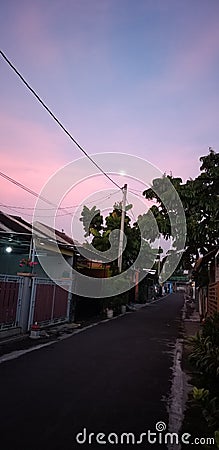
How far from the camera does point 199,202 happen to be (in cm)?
1070

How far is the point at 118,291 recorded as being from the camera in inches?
776

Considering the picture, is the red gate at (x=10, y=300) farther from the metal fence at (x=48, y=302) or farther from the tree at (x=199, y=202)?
the tree at (x=199, y=202)

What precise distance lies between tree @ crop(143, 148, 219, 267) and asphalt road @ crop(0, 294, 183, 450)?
→ 3.88 metres

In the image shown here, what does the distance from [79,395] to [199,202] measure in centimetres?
723

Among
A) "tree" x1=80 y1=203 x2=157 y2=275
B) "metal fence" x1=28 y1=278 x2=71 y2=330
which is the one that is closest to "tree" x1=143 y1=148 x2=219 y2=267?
"metal fence" x1=28 y1=278 x2=71 y2=330

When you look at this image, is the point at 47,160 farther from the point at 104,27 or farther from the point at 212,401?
the point at 212,401

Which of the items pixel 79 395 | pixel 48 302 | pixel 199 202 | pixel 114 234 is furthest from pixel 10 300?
pixel 114 234

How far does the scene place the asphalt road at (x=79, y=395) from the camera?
367 centimetres

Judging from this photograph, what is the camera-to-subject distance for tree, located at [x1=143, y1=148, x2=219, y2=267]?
10508mm

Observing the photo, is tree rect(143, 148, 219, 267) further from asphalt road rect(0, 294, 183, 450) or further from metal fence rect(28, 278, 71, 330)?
metal fence rect(28, 278, 71, 330)

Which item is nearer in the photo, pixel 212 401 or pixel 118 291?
pixel 212 401

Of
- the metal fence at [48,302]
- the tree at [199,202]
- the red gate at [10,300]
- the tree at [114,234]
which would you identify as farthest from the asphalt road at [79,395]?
the tree at [114,234]

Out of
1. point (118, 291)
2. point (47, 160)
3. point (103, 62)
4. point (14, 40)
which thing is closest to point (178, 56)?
point (103, 62)

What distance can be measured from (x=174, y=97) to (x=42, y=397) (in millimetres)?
8058
